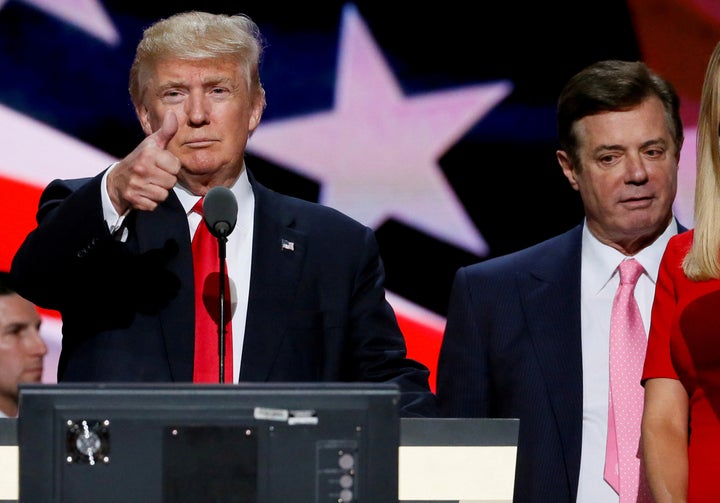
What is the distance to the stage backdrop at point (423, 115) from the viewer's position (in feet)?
11.8

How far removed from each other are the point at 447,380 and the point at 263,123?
1158 mm

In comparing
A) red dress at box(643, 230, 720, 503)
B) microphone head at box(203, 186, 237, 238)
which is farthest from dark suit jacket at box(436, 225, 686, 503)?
microphone head at box(203, 186, 237, 238)

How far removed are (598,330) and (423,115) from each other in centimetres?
113

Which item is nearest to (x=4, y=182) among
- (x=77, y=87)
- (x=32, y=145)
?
(x=32, y=145)

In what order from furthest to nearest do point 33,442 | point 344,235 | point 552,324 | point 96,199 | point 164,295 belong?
point 552,324
point 344,235
point 164,295
point 96,199
point 33,442

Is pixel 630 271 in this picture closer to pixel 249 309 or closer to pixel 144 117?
pixel 249 309

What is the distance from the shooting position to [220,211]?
192cm

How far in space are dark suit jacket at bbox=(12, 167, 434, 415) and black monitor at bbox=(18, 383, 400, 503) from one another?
0.59 meters

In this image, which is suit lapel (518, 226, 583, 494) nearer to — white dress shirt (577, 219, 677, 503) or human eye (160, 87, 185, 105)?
white dress shirt (577, 219, 677, 503)

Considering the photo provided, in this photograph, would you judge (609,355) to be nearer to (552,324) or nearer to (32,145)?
(552,324)

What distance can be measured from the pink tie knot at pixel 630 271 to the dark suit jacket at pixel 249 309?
0.60 metres

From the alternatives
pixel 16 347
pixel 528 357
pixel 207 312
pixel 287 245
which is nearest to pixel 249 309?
pixel 207 312

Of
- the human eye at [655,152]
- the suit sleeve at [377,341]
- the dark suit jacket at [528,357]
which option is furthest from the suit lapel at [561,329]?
the suit sleeve at [377,341]

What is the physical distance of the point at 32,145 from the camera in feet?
11.7
